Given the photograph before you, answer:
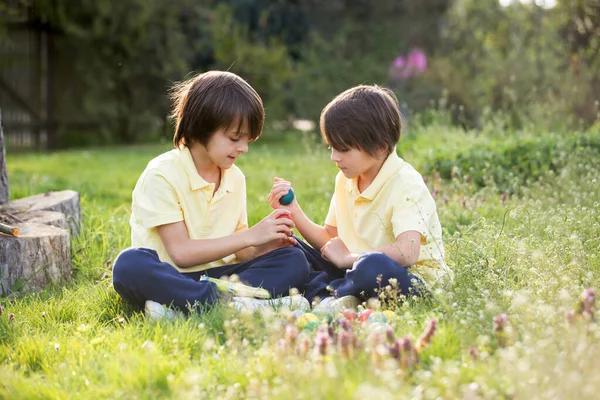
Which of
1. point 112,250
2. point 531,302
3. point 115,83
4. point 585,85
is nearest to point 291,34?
point 115,83

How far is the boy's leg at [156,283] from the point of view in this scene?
334 centimetres

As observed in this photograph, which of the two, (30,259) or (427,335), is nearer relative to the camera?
(427,335)

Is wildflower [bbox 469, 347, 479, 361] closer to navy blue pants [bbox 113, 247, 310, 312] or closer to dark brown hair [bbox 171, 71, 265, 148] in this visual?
navy blue pants [bbox 113, 247, 310, 312]

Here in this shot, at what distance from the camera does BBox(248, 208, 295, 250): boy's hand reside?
3613 millimetres

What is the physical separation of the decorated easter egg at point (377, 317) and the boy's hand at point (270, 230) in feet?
2.73

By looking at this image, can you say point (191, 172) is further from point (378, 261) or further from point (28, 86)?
point (28, 86)

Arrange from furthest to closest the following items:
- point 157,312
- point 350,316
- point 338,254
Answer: point 338,254
point 157,312
point 350,316

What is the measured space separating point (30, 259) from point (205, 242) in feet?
3.17

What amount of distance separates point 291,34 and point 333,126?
12030 mm

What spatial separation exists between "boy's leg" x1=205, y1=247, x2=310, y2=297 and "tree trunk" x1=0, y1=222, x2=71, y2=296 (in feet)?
2.80

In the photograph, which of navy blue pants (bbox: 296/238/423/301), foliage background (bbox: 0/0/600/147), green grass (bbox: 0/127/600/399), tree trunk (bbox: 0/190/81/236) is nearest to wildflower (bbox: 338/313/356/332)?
green grass (bbox: 0/127/600/399)

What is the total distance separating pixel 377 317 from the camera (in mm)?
2910

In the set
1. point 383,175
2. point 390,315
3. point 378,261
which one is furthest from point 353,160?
point 390,315

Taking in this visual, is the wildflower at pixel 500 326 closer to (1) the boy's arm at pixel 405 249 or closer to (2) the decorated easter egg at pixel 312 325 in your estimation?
(2) the decorated easter egg at pixel 312 325
